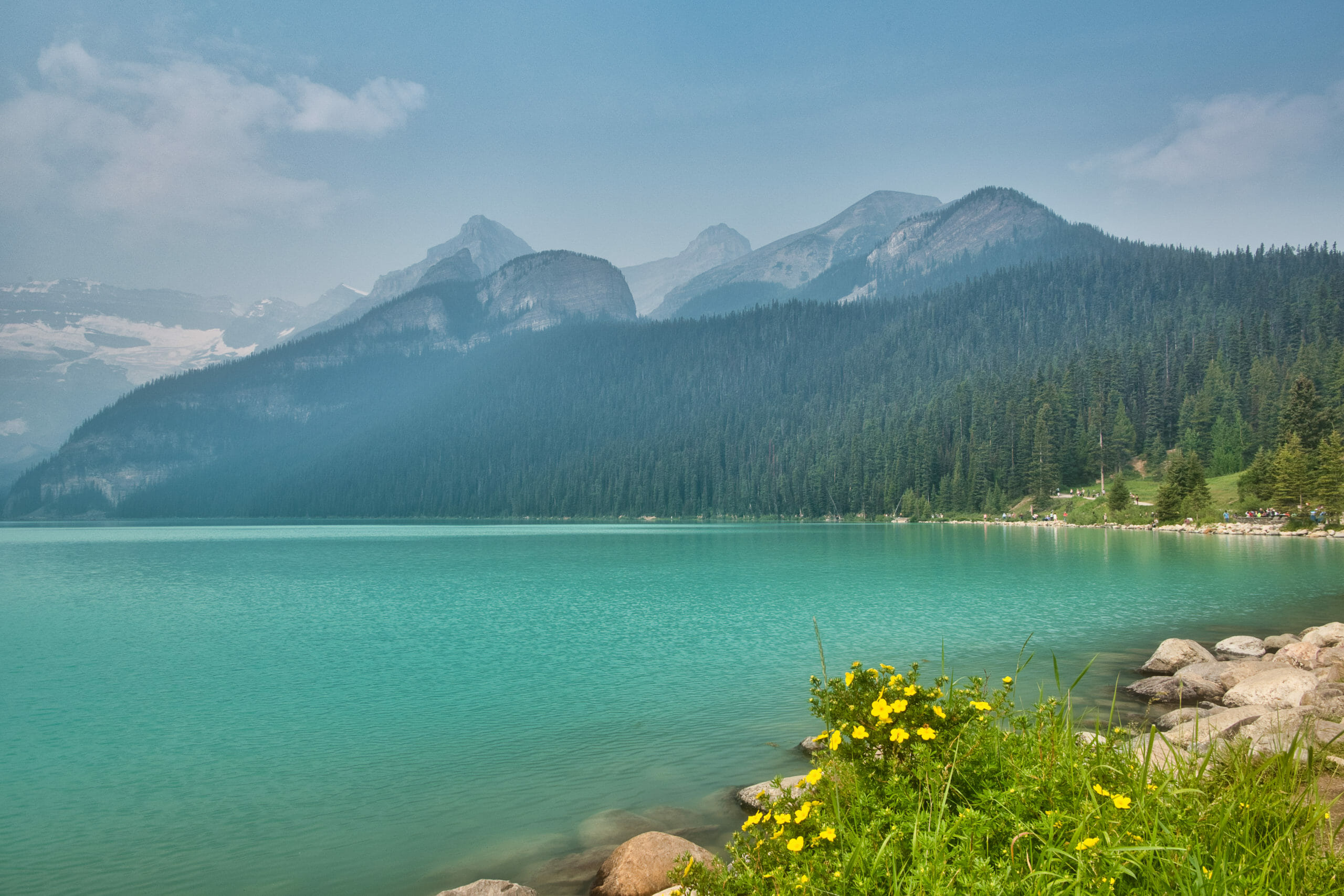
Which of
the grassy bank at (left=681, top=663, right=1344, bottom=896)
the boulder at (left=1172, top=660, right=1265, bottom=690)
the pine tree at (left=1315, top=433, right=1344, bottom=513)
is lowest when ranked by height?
the boulder at (left=1172, top=660, right=1265, bottom=690)

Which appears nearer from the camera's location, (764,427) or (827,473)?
(827,473)

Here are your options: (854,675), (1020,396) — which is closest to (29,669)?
(854,675)

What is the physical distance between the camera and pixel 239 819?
1104cm

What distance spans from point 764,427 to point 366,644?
6962 inches

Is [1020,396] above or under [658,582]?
above

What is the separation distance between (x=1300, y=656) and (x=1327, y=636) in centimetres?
271

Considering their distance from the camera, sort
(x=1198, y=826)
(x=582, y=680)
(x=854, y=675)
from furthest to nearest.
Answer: (x=582, y=680), (x=854, y=675), (x=1198, y=826)

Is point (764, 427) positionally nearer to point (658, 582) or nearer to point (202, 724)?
point (658, 582)

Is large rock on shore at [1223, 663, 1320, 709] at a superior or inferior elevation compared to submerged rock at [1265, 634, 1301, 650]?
superior

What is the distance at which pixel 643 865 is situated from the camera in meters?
8.20

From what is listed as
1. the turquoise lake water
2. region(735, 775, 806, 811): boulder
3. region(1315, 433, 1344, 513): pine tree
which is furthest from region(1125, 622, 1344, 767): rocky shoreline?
region(1315, 433, 1344, 513): pine tree

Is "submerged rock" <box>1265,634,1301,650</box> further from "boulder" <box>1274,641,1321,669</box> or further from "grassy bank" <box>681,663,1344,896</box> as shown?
"grassy bank" <box>681,663,1344,896</box>

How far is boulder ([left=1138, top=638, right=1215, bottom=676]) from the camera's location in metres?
17.9

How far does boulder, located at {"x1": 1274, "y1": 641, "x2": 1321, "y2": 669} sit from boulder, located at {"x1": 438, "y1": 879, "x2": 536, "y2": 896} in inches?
689
